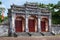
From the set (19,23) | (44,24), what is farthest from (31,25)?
(44,24)

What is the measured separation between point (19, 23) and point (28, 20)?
204cm

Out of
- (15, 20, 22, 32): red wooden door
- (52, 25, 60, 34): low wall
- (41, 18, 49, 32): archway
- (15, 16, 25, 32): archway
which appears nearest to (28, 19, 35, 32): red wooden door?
(15, 16, 25, 32): archway

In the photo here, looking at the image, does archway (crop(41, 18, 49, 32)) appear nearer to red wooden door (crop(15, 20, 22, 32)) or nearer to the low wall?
the low wall

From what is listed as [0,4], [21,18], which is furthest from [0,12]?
[21,18]

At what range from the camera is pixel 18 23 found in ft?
151

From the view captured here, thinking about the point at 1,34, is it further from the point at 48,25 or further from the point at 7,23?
the point at 48,25

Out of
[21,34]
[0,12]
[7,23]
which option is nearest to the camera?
[21,34]

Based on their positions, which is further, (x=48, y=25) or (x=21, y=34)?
(x=48, y=25)

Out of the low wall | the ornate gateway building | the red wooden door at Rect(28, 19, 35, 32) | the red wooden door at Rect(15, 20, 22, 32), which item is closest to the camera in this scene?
the ornate gateway building

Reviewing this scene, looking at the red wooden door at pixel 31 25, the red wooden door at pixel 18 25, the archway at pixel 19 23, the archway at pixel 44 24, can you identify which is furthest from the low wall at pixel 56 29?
the red wooden door at pixel 18 25

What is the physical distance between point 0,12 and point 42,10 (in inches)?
1045

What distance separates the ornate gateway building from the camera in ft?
146

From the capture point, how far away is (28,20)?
46531 mm

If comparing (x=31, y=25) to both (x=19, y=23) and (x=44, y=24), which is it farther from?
(x=44, y=24)
